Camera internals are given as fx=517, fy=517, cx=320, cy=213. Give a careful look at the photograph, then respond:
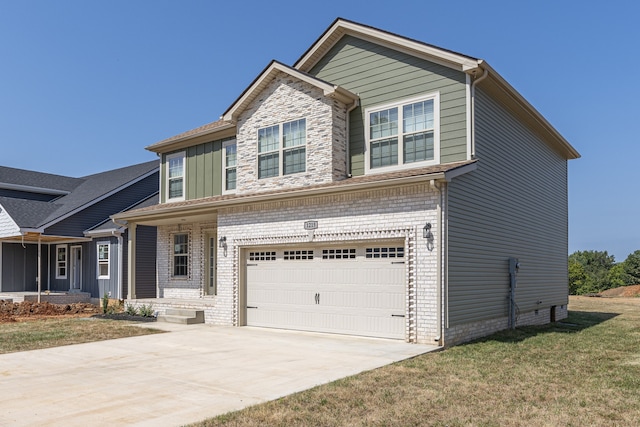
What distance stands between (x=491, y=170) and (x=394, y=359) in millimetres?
6061

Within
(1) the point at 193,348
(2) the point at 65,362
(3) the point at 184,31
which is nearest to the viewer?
(2) the point at 65,362

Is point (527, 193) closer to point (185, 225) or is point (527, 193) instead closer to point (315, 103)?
point (315, 103)

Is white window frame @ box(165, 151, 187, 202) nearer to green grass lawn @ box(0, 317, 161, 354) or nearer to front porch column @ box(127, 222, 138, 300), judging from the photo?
front porch column @ box(127, 222, 138, 300)

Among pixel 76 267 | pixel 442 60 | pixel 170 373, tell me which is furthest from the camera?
pixel 76 267

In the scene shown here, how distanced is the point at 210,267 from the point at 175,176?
3.57 metres

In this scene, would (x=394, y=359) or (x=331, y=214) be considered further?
(x=331, y=214)

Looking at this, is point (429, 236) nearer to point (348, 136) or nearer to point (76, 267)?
point (348, 136)

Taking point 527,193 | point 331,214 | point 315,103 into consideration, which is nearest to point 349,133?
point 315,103

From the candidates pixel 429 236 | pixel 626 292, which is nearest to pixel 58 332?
pixel 429 236

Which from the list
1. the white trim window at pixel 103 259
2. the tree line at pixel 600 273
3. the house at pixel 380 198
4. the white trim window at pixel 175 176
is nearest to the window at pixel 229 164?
the house at pixel 380 198

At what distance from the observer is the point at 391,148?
1301 centimetres

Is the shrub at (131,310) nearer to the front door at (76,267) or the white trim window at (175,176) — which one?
the white trim window at (175,176)

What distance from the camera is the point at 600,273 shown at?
55.8m

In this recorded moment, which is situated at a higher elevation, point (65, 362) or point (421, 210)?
point (421, 210)
